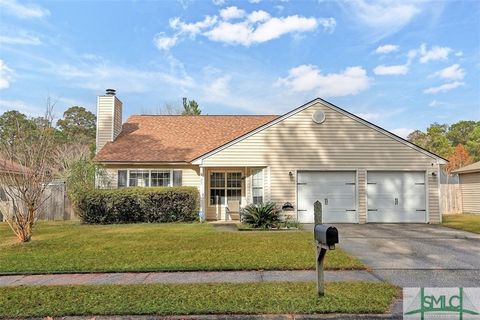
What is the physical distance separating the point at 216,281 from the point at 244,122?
15152 mm

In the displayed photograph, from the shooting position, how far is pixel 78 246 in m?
8.48

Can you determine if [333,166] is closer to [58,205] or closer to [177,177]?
[177,177]

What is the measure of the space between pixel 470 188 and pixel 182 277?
65.3 feet

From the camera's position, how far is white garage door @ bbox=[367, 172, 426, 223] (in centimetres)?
1400

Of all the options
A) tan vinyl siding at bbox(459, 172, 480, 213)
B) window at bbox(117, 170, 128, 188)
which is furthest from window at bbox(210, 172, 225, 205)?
tan vinyl siding at bbox(459, 172, 480, 213)

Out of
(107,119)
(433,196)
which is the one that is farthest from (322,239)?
(107,119)

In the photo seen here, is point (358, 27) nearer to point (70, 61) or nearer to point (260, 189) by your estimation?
point (260, 189)

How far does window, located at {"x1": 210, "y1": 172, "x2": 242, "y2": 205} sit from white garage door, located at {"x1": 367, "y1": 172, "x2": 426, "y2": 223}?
592 centimetres

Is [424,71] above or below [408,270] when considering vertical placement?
above

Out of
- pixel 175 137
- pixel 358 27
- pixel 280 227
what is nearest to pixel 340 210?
pixel 280 227

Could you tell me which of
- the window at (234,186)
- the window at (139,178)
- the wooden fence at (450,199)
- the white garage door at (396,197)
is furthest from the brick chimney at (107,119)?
the wooden fence at (450,199)

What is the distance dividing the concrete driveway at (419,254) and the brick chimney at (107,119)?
12.7 meters

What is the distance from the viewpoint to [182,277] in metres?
5.71

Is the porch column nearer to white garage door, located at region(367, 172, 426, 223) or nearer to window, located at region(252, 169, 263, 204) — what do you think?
window, located at region(252, 169, 263, 204)
